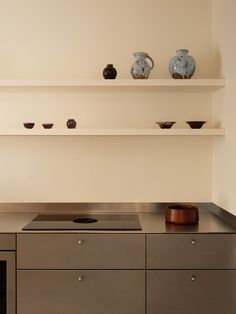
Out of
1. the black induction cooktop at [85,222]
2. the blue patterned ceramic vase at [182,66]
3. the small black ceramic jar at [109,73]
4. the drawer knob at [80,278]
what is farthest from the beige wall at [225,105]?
the drawer knob at [80,278]

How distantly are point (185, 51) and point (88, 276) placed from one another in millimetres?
1448

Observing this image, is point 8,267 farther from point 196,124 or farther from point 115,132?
point 196,124

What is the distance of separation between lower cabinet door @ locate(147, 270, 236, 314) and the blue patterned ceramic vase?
3.78 feet

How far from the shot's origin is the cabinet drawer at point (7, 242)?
188 centimetres

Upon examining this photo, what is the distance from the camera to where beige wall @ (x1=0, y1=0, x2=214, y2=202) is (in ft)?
8.09

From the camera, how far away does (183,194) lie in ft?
8.17

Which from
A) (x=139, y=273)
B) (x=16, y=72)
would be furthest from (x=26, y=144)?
(x=139, y=273)

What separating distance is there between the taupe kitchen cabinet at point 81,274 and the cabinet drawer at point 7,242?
0.04 metres

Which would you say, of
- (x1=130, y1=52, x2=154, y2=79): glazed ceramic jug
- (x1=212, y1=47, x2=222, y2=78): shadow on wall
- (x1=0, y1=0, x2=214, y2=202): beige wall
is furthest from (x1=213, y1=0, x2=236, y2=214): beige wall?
(x1=130, y1=52, x2=154, y2=79): glazed ceramic jug

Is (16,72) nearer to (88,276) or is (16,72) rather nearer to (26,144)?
(26,144)

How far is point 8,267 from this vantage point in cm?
187

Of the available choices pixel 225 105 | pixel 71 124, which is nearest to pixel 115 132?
pixel 71 124

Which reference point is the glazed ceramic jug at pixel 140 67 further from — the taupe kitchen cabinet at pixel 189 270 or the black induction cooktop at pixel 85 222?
the taupe kitchen cabinet at pixel 189 270

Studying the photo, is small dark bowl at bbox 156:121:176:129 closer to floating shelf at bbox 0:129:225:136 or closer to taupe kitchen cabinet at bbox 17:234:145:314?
floating shelf at bbox 0:129:225:136
